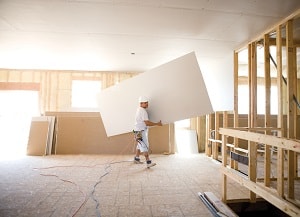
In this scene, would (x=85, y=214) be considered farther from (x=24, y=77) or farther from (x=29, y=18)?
(x=24, y=77)

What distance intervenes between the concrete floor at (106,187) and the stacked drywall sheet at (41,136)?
2.14 ft

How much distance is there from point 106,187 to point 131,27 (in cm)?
260

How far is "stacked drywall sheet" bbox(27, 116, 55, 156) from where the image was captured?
17.6 ft

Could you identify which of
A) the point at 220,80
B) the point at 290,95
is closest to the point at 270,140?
the point at 290,95

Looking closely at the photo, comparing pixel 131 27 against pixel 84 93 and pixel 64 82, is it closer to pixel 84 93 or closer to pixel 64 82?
pixel 84 93

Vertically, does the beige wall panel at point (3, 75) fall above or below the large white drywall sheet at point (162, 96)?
above

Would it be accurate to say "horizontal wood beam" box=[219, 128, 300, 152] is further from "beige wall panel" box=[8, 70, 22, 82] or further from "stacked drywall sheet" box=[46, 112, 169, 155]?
"beige wall panel" box=[8, 70, 22, 82]

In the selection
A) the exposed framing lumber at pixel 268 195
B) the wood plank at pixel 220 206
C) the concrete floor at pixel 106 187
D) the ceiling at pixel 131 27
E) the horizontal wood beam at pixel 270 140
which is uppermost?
the ceiling at pixel 131 27

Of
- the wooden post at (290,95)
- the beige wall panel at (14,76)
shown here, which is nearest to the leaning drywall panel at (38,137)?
the beige wall panel at (14,76)

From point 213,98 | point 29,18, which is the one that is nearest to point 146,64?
point 213,98

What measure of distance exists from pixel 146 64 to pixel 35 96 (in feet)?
13.6

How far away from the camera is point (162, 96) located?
4.49 meters

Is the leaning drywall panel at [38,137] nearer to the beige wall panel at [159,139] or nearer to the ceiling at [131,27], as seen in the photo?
the ceiling at [131,27]

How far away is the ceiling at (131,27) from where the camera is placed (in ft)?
9.41
